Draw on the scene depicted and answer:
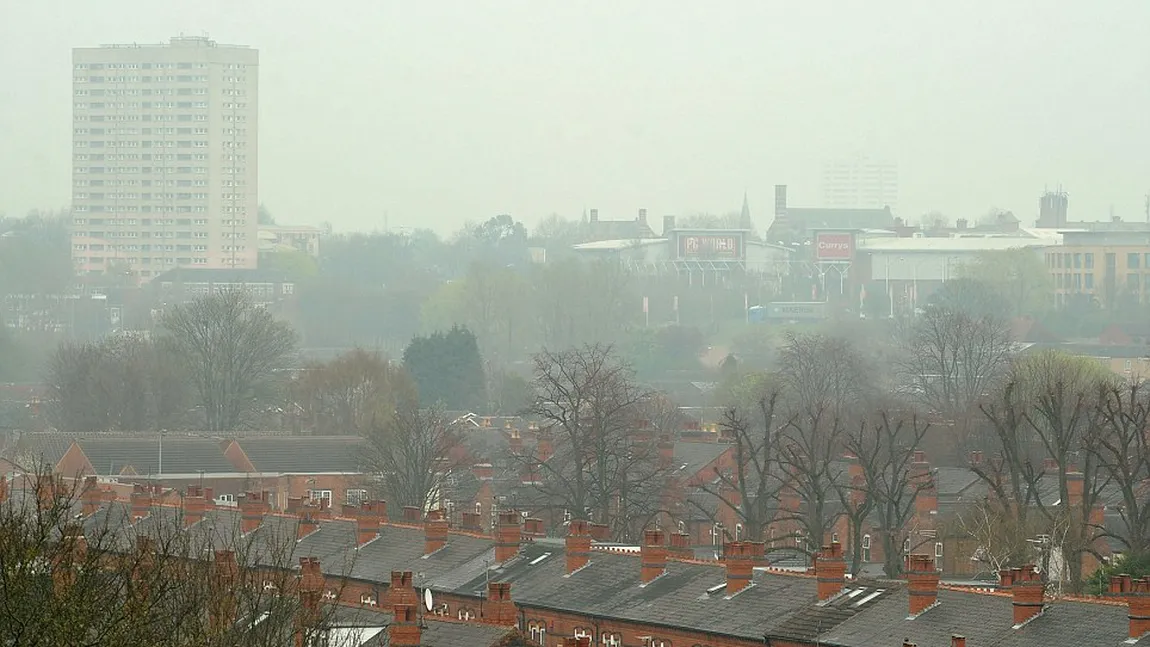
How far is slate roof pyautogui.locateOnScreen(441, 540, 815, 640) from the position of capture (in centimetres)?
4281

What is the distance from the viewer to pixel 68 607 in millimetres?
22641

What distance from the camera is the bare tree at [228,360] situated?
105688 mm

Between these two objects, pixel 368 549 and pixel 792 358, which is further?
pixel 792 358

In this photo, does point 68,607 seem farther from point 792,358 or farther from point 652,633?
point 792,358

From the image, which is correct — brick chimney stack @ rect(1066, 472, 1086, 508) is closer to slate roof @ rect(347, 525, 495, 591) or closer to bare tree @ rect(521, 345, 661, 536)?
bare tree @ rect(521, 345, 661, 536)

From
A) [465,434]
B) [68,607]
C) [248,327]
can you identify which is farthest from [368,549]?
[248,327]

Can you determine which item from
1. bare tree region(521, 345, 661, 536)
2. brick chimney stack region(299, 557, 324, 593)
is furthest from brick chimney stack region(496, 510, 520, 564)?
bare tree region(521, 345, 661, 536)

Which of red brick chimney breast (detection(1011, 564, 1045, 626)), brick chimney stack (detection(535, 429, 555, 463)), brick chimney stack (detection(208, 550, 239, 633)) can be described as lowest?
brick chimney stack (detection(535, 429, 555, 463))

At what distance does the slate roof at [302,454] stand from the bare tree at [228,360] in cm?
1348

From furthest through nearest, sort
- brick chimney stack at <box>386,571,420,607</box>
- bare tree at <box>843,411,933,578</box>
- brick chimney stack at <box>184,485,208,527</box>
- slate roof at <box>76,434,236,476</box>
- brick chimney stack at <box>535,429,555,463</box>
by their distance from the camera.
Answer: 1. slate roof at <box>76,434,236,476</box>
2. brick chimney stack at <box>535,429,555,463</box>
3. brick chimney stack at <box>184,485,208,527</box>
4. bare tree at <box>843,411,933,578</box>
5. brick chimney stack at <box>386,571,420,607</box>

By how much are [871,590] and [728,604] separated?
2.53 m

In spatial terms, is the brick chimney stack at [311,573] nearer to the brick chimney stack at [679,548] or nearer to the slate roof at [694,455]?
the brick chimney stack at [679,548]

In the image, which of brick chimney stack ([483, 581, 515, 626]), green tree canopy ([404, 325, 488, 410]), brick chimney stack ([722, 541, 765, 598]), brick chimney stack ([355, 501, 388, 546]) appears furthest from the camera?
green tree canopy ([404, 325, 488, 410])

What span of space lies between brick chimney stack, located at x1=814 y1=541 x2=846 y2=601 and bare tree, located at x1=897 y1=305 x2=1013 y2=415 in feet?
177
